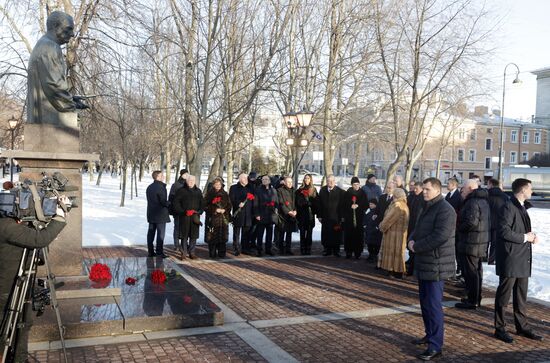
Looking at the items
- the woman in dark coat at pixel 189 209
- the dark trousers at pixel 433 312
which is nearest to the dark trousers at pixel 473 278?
the dark trousers at pixel 433 312

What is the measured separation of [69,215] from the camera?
7.67 meters

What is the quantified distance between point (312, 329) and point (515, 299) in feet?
8.83

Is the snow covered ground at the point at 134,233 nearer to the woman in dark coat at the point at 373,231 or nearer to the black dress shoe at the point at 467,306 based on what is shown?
the black dress shoe at the point at 467,306

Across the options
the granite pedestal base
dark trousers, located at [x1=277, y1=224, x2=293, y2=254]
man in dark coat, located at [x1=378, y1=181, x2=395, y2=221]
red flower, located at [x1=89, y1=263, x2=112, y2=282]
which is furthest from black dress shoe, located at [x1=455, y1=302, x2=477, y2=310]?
red flower, located at [x1=89, y1=263, x2=112, y2=282]

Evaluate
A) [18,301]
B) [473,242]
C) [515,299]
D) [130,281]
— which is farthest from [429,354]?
[130,281]

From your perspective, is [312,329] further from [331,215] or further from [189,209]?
[331,215]

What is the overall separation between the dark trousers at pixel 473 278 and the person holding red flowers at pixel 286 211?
4.97 metres

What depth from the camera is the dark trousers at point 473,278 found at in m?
7.57

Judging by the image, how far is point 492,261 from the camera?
10570 millimetres

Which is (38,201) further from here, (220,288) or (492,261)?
(492,261)

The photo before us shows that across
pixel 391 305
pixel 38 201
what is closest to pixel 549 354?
pixel 391 305

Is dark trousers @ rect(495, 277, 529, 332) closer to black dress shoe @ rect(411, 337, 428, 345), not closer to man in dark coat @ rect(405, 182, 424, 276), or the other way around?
black dress shoe @ rect(411, 337, 428, 345)

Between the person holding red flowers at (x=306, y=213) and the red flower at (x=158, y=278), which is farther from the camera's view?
the person holding red flowers at (x=306, y=213)

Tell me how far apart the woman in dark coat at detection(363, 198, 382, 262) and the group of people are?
0.08ft
